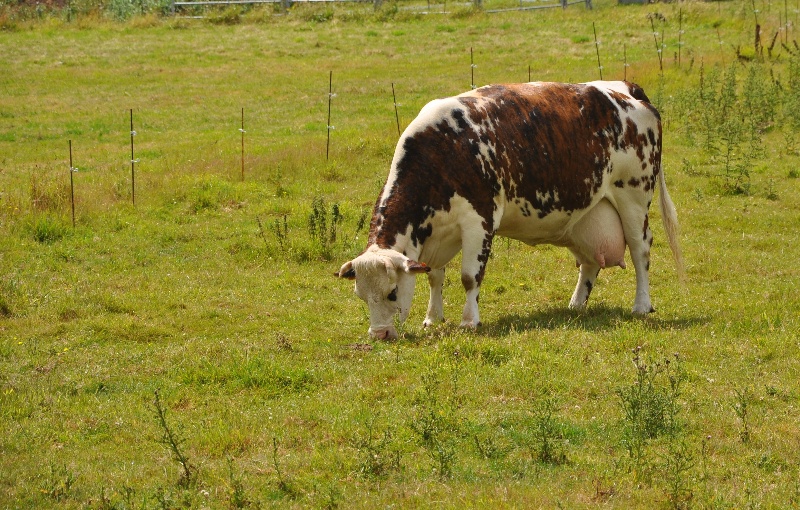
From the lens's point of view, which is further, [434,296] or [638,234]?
[638,234]

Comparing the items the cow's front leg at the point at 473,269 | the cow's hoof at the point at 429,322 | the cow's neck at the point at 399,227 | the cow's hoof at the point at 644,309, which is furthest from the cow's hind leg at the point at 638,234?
the cow's neck at the point at 399,227

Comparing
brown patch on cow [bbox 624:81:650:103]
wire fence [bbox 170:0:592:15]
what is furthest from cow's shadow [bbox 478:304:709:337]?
wire fence [bbox 170:0:592:15]

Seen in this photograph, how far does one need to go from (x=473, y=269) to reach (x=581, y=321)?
127 cm

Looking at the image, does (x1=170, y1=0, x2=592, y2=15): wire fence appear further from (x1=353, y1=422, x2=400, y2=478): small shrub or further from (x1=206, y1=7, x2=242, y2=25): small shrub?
(x1=353, y1=422, x2=400, y2=478): small shrub

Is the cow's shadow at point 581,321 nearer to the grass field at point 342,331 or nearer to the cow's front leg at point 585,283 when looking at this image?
the grass field at point 342,331

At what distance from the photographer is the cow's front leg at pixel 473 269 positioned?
1152 centimetres

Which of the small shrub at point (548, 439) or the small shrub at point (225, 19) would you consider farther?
the small shrub at point (225, 19)

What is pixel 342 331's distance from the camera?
11719 mm

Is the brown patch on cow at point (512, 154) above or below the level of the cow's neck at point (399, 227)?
above

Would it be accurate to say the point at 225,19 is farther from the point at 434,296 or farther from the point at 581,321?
the point at 581,321

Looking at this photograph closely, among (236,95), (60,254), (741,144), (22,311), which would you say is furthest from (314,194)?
(236,95)


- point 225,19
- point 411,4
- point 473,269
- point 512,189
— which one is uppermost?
point 411,4

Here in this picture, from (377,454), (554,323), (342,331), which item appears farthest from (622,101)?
(377,454)

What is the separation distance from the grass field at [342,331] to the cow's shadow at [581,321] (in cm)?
8
